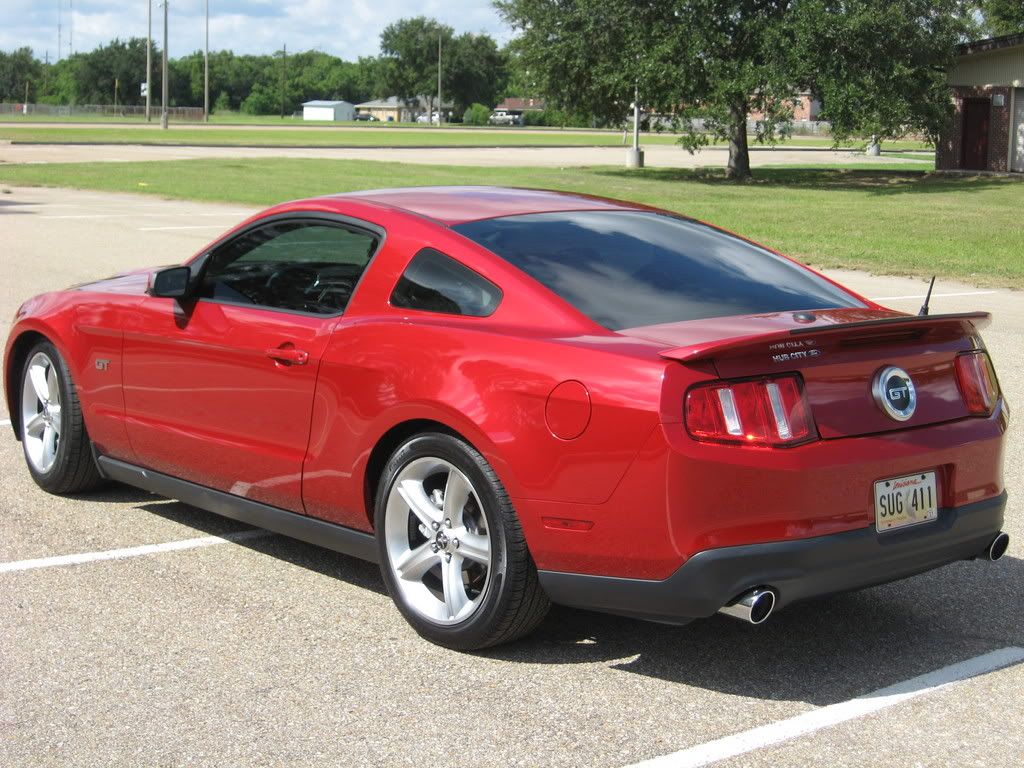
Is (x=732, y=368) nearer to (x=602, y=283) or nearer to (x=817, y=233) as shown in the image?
(x=602, y=283)

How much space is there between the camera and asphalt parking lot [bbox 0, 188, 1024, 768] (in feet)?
12.5

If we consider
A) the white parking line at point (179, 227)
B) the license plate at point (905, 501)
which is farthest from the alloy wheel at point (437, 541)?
the white parking line at point (179, 227)

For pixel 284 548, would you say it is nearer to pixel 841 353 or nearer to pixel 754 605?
pixel 754 605

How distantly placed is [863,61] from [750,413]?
33745 mm

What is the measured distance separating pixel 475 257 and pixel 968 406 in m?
1.71

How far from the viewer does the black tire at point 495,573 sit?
14.1 feet

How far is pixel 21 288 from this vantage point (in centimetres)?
1409

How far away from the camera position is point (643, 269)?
15.8 feet

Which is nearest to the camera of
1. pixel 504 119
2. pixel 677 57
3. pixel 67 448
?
pixel 67 448

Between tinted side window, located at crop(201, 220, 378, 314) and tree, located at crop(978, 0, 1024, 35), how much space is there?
62.3 meters

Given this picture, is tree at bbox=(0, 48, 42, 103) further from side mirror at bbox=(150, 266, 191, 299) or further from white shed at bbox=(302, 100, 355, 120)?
side mirror at bbox=(150, 266, 191, 299)

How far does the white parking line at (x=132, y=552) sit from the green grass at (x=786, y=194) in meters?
12.7

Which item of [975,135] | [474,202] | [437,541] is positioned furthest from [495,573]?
[975,135]

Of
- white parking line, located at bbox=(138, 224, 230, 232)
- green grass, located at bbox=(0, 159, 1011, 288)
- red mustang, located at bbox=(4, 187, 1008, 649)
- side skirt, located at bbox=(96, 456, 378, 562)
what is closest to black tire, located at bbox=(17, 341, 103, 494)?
side skirt, located at bbox=(96, 456, 378, 562)
